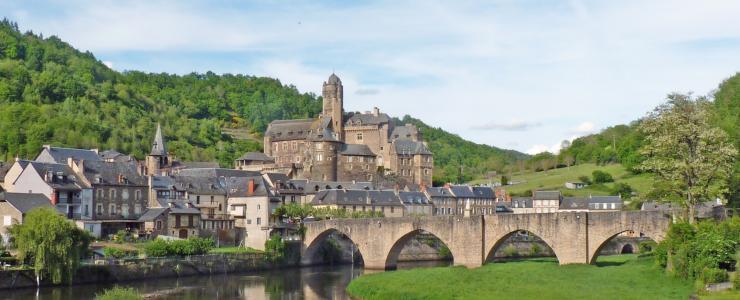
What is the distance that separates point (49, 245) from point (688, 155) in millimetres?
41947

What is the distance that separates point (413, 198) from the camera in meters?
108

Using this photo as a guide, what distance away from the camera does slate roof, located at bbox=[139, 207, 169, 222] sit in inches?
3049

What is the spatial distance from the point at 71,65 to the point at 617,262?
504 ft

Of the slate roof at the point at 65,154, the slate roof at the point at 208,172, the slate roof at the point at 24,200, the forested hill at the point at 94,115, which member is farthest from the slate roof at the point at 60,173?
the forested hill at the point at 94,115

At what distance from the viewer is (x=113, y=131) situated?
140625mm

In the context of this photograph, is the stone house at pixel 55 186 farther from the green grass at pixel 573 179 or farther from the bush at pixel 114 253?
the green grass at pixel 573 179

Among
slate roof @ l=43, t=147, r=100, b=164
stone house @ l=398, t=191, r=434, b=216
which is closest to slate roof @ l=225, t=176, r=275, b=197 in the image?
slate roof @ l=43, t=147, r=100, b=164

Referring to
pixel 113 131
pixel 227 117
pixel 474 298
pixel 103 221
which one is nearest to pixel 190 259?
pixel 103 221

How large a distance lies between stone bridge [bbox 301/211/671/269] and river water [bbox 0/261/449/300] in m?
3.18

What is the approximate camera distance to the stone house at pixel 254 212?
82938 millimetres

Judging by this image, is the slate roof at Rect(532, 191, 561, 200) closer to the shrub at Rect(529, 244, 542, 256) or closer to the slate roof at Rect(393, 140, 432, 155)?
the slate roof at Rect(393, 140, 432, 155)

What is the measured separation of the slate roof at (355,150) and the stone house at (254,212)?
108 ft

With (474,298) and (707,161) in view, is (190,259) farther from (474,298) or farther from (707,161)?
(707,161)

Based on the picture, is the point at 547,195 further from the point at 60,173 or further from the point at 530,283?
the point at 530,283
